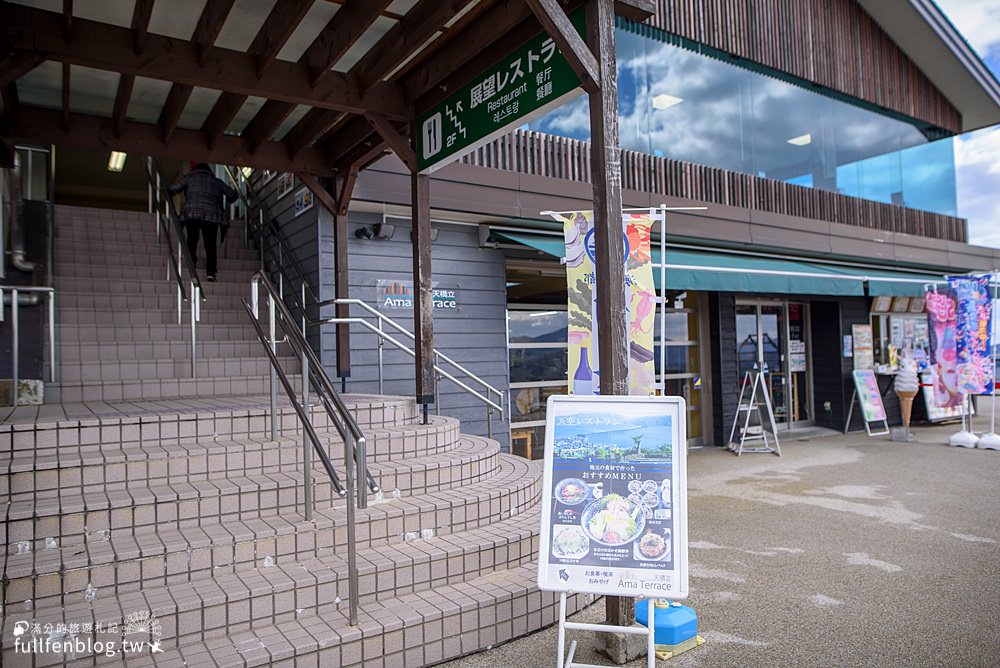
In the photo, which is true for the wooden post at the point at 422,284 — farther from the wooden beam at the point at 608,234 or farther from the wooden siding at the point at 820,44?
the wooden siding at the point at 820,44

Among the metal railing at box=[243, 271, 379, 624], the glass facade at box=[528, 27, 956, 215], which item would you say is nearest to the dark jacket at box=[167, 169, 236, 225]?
the metal railing at box=[243, 271, 379, 624]

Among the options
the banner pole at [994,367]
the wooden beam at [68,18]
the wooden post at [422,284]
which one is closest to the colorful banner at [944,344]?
the banner pole at [994,367]

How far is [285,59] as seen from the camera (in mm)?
5102

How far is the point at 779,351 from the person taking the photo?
11.8 meters

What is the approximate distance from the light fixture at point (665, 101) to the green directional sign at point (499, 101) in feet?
16.6

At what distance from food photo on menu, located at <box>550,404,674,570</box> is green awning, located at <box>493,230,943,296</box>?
4125 mm

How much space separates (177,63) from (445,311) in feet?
12.3

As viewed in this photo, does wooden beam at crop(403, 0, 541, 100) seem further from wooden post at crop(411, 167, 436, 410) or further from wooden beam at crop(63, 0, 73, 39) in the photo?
wooden beam at crop(63, 0, 73, 39)

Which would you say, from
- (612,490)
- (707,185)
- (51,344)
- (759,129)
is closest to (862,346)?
(759,129)

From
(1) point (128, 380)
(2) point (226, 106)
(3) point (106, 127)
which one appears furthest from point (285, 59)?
(1) point (128, 380)

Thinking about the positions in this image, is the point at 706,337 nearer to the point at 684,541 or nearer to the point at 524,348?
the point at 524,348

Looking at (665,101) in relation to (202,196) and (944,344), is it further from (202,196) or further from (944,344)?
(202,196)

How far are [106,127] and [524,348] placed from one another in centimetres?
509

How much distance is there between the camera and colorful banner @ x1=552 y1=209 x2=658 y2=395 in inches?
175
